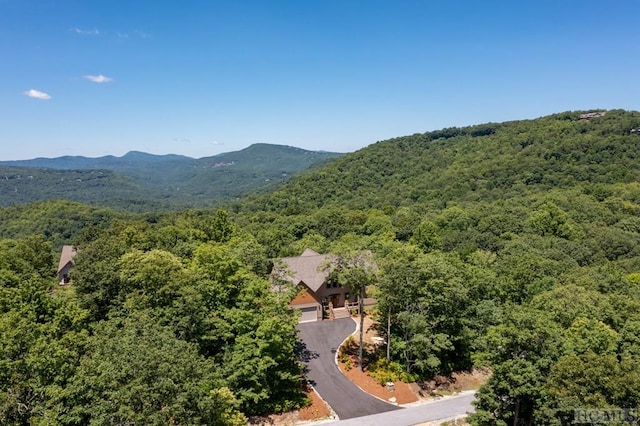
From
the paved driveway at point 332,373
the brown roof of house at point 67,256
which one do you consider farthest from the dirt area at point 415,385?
the brown roof of house at point 67,256

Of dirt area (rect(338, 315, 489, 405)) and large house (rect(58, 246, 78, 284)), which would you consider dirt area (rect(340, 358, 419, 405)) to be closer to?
dirt area (rect(338, 315, 489, 405))

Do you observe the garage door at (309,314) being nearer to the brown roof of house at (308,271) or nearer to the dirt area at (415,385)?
the brown roof of house at (308,271)

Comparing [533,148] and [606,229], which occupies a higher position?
[533,148]

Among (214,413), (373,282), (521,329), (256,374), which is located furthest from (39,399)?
(521,329)

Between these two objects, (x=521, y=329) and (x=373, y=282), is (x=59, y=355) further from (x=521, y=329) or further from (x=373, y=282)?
(x=521, y=329)

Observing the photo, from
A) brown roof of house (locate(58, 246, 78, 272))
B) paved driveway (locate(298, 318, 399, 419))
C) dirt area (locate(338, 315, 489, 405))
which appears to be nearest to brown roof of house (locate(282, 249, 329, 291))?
paved driveway (locate(298, 318, 399, 419))

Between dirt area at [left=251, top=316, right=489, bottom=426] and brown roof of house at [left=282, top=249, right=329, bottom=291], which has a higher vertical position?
brown roof of house at [left=282, top=249, right=329, bottom=291]
